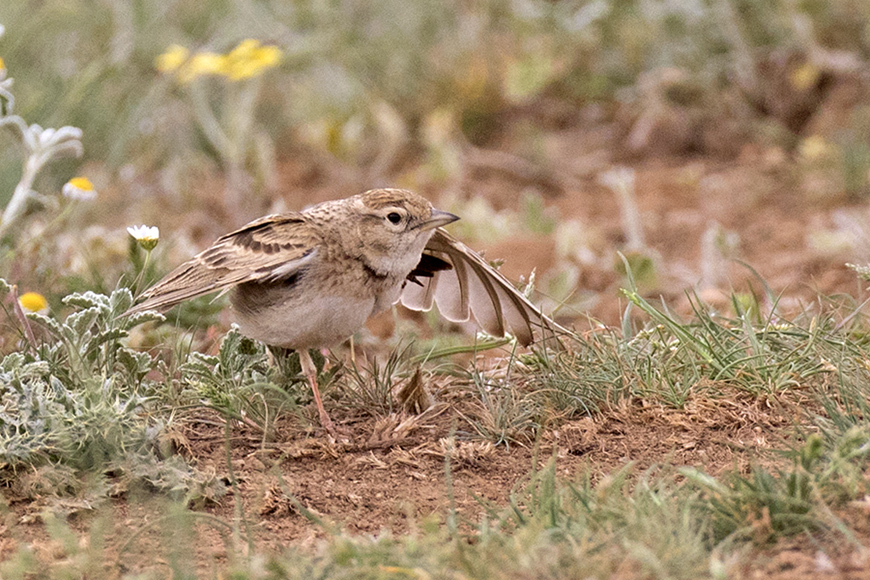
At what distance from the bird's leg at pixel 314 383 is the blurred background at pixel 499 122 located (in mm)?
2019

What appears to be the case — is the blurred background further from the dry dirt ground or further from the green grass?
the green grass

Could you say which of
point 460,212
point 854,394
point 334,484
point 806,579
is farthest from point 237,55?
point 806,579

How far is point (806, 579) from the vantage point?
266cm

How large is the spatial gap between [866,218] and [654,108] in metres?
2.52

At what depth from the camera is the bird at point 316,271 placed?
3.89m

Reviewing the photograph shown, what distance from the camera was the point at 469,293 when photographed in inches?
180

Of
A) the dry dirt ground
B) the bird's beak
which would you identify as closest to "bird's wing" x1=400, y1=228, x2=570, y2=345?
the bird's beak

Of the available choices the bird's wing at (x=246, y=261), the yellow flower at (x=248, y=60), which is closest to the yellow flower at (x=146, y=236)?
the bird's wing at (x=246, y=261)

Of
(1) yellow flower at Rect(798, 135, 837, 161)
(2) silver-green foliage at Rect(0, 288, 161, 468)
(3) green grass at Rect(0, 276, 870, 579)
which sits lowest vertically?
(1) yellow flower at Rect(798, 135, 837, 161)

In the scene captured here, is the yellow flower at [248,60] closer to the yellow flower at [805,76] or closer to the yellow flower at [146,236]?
the yellow flower at [146,236]

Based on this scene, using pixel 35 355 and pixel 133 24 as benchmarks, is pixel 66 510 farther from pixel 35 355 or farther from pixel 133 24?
pixel 133 24

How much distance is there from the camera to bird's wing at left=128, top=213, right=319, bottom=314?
3.89 m

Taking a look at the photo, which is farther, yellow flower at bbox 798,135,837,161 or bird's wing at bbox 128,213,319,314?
yellow flower at bbox 798,135,837,161

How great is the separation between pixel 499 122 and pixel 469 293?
542 cm
